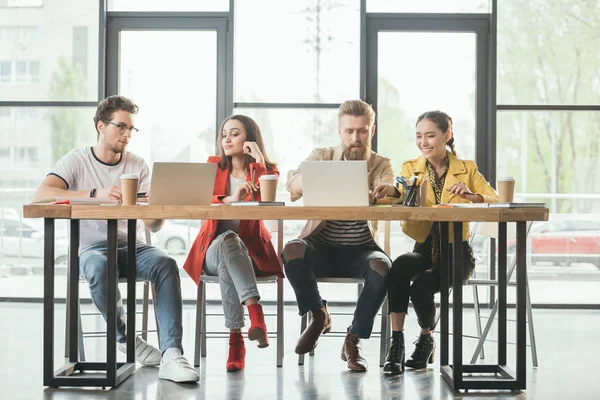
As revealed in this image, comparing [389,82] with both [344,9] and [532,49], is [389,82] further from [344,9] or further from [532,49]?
[532,49]

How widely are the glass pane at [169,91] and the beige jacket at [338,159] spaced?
6.43ft

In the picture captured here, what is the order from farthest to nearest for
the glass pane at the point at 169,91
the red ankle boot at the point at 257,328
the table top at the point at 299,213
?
the glass pane at the point at 169,91 < the red ankle boot at the point at 257,328 < the table top at the point at 299,213

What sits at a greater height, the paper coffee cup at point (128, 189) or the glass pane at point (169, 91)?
the glass pane at point (169, 91)

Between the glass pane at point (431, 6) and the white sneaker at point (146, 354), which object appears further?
the glass pane at point (431, 6)

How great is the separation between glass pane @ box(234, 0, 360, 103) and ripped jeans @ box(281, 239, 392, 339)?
7.19ft

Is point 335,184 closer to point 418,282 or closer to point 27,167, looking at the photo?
point 418,282

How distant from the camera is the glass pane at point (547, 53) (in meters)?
5.38

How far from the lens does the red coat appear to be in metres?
3.38

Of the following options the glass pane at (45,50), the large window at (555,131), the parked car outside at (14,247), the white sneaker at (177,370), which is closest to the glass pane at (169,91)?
the glass pane at (45,50)

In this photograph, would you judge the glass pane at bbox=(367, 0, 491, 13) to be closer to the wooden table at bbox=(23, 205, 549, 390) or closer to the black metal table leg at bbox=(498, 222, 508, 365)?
the wooden table at bbox=(23, 205, 549, 390)

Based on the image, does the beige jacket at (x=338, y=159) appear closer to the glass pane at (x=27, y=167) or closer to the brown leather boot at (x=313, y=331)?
the brown leather boot at (x=313, y=331)

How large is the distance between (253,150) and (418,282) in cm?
96

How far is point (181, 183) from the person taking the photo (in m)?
2.89

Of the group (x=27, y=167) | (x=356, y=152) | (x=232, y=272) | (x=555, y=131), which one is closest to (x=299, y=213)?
(x=232, y=272)
